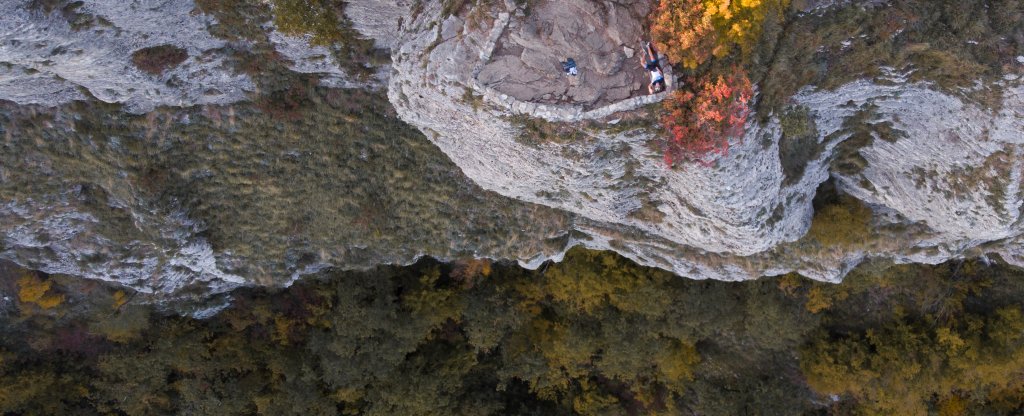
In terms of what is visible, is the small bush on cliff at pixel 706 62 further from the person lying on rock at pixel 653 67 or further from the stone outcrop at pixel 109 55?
the stone outcrop at pixel 109 55

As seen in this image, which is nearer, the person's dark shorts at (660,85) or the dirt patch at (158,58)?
the person's dark shorts at (660,85)

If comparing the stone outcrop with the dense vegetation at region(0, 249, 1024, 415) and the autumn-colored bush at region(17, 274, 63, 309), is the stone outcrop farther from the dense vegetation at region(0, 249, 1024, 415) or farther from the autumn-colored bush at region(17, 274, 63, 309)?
the dense vegetation at region(0, 249, 1024, 415)

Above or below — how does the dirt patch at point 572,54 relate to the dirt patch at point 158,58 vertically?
above

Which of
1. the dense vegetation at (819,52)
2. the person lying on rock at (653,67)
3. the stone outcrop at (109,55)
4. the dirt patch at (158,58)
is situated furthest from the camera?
the dirt patch at (158,58)

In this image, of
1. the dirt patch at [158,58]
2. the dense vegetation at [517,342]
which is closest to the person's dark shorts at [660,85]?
the dirt patch at [158,58]

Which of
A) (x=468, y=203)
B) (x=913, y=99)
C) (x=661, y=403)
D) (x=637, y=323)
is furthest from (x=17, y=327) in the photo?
(x=913, y=99)

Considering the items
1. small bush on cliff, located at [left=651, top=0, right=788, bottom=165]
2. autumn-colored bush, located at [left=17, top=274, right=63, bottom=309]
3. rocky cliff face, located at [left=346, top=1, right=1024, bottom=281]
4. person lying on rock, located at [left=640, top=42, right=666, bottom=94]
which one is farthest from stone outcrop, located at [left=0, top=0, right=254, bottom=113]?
small bush on cliff, located at [left=651, top=0, right=788, bottom=165]

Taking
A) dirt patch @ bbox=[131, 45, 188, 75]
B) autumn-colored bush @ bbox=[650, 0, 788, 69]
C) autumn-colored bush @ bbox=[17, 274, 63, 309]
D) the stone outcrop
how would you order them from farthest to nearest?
autumn-colored bush @ bbox=[17, 274, 63, 309]
dirt patch @ bbox=[131, 45, 188, 75]
the stone outcrop
autumn-colored bush @ bbox=[650, 0, 788, 69]
